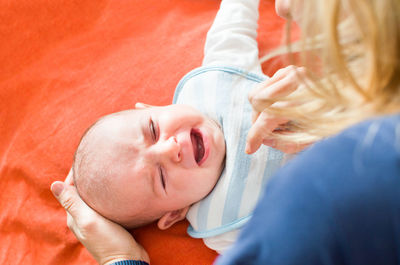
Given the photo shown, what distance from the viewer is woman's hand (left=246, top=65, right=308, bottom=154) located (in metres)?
0.81

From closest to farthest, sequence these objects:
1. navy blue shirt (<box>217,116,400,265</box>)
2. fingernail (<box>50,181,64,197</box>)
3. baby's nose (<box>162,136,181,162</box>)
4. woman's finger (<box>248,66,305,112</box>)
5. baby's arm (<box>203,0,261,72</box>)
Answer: navy blue shirt (<box>217,116,400,265</box>) < woman's finger (<box>248,66,305,112</box>) < baby's nose (<box>162,136,181,162</box>) < fingernail (<box>50,181,64,197</box>) < baby's arm (<box>203,0,261,72</box>)

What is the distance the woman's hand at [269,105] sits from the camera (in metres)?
0.81

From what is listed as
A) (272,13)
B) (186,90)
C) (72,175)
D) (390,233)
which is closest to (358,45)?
(390,233)

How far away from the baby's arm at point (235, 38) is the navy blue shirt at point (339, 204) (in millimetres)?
790

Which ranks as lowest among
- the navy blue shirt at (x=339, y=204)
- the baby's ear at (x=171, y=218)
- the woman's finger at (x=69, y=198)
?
the baby's ear at (x=171, y=218)

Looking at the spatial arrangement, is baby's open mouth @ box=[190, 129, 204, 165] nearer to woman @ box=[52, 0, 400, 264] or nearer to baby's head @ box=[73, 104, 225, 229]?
baby's head @ box=[73, 104, 225, 229]

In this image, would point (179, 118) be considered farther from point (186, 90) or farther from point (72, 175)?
point (72, 175)

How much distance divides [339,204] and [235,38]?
2.98ft

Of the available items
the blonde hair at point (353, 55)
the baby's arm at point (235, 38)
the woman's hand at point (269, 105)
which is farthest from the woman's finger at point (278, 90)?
the baby's arm at point (235, 38)

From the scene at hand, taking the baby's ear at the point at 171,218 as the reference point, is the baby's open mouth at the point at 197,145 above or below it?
above

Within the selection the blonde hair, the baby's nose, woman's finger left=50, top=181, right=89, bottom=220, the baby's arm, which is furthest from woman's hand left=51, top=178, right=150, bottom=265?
the blonde hair

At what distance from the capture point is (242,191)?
1.02 meters

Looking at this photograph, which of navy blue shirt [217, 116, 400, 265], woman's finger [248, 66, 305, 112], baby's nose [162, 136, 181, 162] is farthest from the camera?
baby's nose [162, 136, 181, 162]

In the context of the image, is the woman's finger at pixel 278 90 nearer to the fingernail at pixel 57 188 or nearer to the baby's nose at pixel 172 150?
the baby's nose at pixel 172 150
